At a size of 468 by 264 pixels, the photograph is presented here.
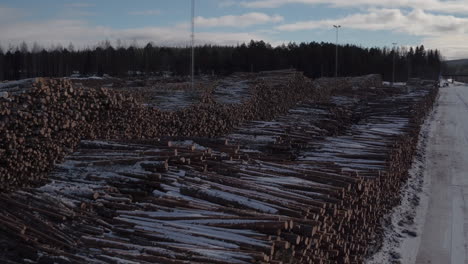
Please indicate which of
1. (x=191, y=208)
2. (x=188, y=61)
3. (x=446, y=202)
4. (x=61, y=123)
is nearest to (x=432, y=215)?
(x=446, y=202)

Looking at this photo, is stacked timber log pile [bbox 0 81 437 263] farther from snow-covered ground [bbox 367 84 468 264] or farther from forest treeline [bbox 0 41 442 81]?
forest treeline [bbox 0 41 442 81]

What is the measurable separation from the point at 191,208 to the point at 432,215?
7.22 metres

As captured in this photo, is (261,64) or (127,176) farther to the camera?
(261,64)

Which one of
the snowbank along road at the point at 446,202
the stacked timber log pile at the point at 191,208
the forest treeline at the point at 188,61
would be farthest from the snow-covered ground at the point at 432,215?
the forest treeline at the point at 188,61

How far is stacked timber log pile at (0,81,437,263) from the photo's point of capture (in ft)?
18.8

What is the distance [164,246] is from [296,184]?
2903 millimetres

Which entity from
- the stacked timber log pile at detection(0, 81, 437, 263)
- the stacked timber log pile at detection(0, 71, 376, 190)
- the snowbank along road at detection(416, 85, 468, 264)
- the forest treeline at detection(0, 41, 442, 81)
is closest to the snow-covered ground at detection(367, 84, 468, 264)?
the snowbank along road at detection(416, 85, 468, 264)

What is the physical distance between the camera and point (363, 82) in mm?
43281

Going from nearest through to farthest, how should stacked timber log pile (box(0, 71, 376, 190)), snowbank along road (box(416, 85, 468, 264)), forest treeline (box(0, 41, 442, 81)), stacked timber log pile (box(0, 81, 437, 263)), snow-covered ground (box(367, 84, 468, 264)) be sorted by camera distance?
stacked timber log pile (box(0, 81, 437, 263))
stacked timber log pile (box(0, 71, 376, 190))
snow-covered ground (box(367, 84, 468, 264))
snowbank along road (box(416, 85, 468, 264))
forest treeline (box(0, 41, 442, 81))

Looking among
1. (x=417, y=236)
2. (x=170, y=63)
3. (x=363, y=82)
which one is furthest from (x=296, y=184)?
(x=170, y=63)

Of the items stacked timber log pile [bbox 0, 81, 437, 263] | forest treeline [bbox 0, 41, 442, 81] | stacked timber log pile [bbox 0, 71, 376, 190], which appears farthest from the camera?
forest treeline [bbox 0, 41, 442, 81]

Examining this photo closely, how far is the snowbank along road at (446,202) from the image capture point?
369 inches

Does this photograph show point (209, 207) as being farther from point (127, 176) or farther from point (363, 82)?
point (363, 82)

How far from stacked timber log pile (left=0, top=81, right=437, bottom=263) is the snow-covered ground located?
0.57 m
